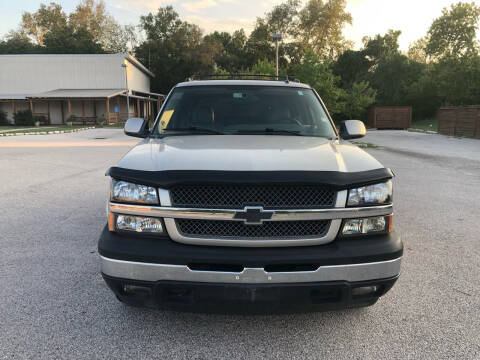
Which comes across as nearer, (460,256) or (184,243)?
(184,243)

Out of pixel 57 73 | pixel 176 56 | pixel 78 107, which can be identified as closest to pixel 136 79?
pixel 78 107

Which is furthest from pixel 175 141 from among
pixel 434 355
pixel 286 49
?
pixel 286 49

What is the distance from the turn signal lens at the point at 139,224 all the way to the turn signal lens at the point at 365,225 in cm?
A: 113

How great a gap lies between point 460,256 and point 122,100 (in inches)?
1762

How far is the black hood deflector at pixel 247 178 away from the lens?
7.36 feet

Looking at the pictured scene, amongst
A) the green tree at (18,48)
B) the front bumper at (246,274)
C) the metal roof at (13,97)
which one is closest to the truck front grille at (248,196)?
the front bumper at (246,274)

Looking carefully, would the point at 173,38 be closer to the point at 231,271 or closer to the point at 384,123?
the point at 384,123

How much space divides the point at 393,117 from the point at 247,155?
40.6 m

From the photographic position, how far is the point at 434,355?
7.88ft

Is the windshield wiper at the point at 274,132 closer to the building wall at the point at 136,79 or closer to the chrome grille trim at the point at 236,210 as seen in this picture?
the chrome grille trim at the point at 236,210

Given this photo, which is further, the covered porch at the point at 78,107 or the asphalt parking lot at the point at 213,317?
the covered porch at the point at 78,107

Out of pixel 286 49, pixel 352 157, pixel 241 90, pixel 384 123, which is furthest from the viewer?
pixel 286 49

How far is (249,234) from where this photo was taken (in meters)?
2.29

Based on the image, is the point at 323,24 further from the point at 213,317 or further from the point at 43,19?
the point at 213,317
